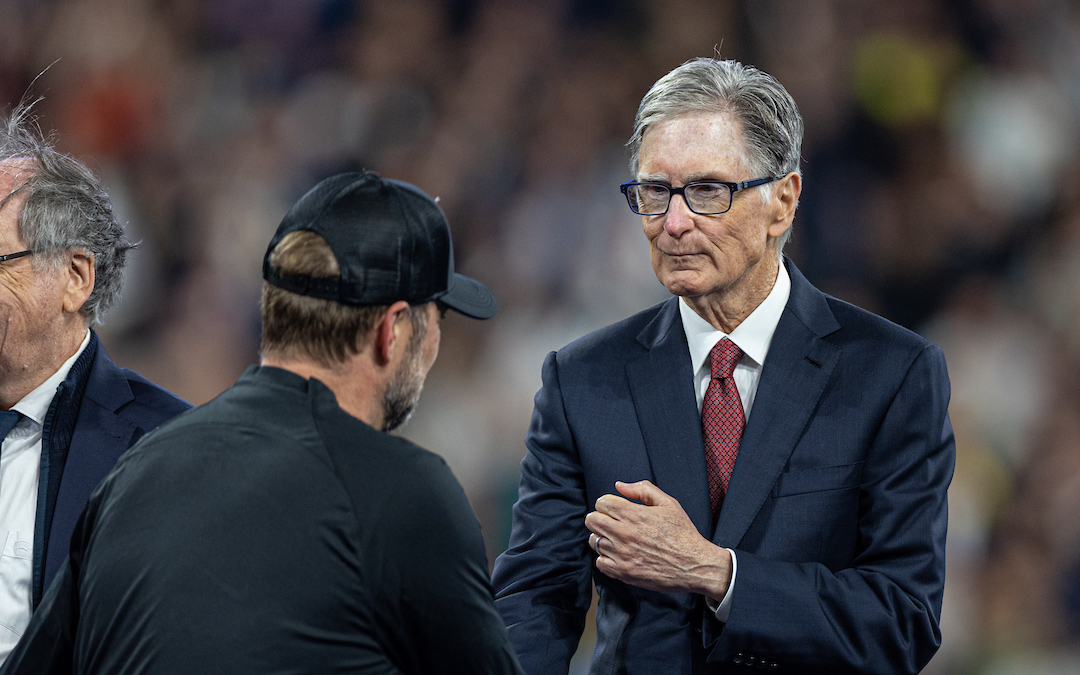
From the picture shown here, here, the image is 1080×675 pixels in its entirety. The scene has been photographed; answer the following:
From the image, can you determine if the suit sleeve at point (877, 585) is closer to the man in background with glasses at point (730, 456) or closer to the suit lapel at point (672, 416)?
the man in background with glasses at point (730, 456)

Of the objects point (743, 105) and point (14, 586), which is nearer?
point (14, 586)

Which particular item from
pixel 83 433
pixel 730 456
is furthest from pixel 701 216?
pixel 83 433

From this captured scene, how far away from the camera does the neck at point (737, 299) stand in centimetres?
203

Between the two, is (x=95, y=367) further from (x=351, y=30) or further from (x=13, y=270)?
(x=351, y=30)

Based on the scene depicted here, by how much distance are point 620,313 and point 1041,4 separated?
82.7 inches

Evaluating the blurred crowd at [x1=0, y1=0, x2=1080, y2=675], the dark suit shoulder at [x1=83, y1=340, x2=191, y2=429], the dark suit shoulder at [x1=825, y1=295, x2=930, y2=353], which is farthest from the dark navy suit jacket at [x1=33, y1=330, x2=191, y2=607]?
the blurred crowd at [x1=0, y1=0, x2=1080, y2=675]

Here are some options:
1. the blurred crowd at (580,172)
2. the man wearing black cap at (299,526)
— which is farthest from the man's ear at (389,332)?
the blurred crowd at (580,172)

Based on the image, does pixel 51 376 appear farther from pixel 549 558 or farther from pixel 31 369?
pixel 549 558

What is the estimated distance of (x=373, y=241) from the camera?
141 centimetres

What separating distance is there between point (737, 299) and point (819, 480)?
39cm

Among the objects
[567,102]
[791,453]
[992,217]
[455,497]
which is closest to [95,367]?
[455,497]

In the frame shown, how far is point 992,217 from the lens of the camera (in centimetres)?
419

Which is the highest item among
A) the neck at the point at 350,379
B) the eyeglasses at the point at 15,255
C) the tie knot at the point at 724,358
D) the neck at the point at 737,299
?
the eyeglasses at the point at 15,255

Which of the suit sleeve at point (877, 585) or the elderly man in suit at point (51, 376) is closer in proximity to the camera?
the suit sleeve at point (877, 585)
